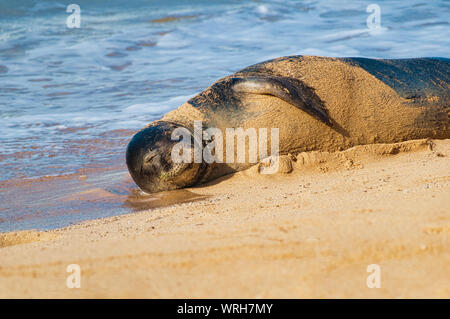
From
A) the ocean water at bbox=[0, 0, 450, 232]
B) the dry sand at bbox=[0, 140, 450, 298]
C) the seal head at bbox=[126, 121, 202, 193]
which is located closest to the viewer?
the dry sand at bbox=[0, 140, 450, 298]

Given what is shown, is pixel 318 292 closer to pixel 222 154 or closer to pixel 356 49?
pixel 222 154

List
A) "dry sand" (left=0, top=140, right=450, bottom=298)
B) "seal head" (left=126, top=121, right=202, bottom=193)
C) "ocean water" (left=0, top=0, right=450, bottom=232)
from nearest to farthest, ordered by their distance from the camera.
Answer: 1. "dry sand" (left=0, top=140, right=450, bottom=298)
2. "seal head" (left=126, top=121, right=202, bottom=193)
3. "ocean water" (left=0, top=0, right=450, bottom=232)

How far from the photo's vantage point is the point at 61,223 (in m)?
4.02

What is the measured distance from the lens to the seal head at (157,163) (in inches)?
173

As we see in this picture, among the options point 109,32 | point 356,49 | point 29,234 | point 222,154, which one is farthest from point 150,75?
point 29,234

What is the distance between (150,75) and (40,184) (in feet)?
17.6

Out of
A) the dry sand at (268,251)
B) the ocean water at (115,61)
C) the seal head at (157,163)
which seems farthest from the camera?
the ocean water at (115,61)

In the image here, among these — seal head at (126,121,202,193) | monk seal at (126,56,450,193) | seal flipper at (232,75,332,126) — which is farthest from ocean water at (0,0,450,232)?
seal flipper at (232,75,332,126)

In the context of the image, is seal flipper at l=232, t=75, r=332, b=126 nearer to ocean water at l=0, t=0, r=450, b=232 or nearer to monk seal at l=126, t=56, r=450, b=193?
monk seal at l=126, t=56, r=450, b=193

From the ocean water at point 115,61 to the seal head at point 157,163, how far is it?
262 mm

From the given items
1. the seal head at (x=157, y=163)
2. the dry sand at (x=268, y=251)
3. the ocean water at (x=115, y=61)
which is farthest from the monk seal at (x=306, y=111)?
the dry sand at (x=268, y=251)

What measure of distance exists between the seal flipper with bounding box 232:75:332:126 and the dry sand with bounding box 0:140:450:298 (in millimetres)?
1141

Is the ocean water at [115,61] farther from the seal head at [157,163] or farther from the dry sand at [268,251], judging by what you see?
the dry sand at [268,251]

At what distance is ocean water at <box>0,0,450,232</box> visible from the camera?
5.09 metres
